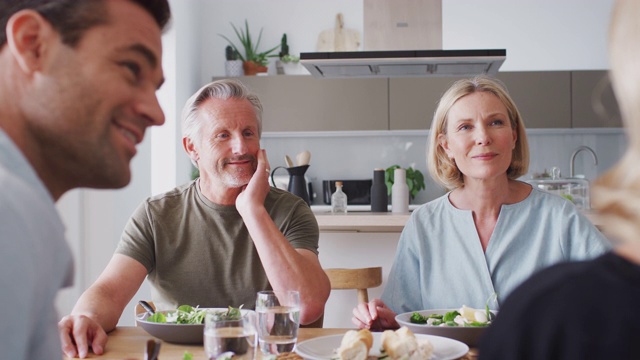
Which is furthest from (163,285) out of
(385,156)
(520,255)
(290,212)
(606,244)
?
(385,156)

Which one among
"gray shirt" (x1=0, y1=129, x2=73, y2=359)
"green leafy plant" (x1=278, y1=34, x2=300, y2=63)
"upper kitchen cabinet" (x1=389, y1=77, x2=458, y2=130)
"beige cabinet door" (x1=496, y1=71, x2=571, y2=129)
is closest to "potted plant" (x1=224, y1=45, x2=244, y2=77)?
"green leafy plant" (x1=278, y1=34, x2=300, y2=63)

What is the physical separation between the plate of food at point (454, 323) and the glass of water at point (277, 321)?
0.29 m

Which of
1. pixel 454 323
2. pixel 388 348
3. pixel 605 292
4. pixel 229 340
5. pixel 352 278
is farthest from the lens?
pixel 352 278

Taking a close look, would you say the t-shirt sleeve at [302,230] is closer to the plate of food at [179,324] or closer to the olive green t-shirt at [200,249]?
the olive green t-shirt at [200,249]

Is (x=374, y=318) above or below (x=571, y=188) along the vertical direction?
below

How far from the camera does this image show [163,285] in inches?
79.6

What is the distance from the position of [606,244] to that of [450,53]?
225 centimetres

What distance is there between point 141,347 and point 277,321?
34 cm

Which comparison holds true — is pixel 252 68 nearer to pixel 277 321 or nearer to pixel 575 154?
pixel 575 154

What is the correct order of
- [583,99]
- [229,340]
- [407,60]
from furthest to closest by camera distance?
1. [583,99]
2. [407,60]
3. [229,340]

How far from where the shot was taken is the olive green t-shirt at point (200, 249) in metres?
2.01

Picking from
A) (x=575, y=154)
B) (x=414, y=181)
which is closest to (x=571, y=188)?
(x=575, y=154)

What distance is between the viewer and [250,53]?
5.73 meters

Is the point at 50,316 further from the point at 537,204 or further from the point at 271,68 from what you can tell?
the point at 271,68
